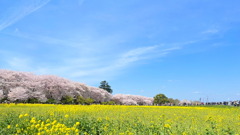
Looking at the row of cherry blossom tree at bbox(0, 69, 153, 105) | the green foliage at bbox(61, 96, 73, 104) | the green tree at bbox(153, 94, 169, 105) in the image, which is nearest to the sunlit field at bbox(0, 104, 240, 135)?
the row of cherry blossom tree at bbox(0, 69, 153, 105)

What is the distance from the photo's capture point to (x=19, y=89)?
3297 centimetres

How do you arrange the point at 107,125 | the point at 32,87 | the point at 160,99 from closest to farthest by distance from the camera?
the point at 107,125, the point at 32,87, the point at 160,99

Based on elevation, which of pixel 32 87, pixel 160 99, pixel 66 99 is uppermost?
pixel 32 87

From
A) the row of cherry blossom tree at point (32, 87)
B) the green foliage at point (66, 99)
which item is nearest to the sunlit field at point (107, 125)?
the row of cherry blossom tree at point (32, 87)

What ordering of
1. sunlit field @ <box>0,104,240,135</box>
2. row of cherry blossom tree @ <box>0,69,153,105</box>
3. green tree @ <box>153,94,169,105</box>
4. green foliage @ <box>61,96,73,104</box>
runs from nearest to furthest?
sunlit field @ <box>0,104,240,135</box> → row of cherry blossom tree @ <box>0,69,153,105</box> → green foliage @ <box>61,96,73,104</box> → green tree @ <box>153,94,169,105</box>

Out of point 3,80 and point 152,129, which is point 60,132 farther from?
point 3,80

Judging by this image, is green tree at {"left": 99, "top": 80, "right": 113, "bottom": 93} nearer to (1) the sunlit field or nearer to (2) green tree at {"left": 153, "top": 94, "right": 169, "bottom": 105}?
(2) green tree at {"left": 153, "top": 94, "right": 169, "bottom": 105}

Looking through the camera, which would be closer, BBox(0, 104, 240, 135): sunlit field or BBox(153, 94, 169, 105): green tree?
BBox(0, 104, 240, 135): sunlit field

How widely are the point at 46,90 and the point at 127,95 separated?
31870mm

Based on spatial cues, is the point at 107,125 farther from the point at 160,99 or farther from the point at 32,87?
the point at 160,99

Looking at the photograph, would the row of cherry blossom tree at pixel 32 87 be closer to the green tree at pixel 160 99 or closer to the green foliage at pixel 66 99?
the green foliage at pixel 66 99

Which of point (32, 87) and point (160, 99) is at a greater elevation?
point (32, 87)

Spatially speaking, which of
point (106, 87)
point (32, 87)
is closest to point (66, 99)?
point (32, 87)

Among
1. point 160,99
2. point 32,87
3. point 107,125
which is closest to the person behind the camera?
point 107,125
